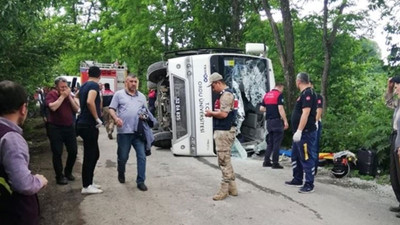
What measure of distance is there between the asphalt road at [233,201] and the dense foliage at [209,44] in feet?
6.55

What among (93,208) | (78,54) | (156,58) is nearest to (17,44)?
(93,208)

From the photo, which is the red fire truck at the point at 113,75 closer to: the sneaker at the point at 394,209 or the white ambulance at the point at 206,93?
the white ambulance at the point at 206,93

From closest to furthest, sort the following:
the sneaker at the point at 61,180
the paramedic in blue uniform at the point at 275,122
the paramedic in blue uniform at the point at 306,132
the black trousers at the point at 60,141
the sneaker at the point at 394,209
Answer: the sneaker at the point at 394,209, the paramedic in blue uniform at the point at 306,132, the black trousers at the point at 60,141, the sneaker at the point at 61,180, the paramedic in blue uniform at the point at 275,122

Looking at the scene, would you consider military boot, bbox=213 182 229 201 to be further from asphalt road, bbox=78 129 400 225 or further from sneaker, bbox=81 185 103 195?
sneaker, bbox=81 185 103 195

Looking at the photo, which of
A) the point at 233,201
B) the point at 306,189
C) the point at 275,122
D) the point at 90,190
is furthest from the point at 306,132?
the point at 90,190

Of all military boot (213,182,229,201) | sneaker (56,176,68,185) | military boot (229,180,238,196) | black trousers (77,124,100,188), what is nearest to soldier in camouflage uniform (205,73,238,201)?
military boot (213,182,229,201)

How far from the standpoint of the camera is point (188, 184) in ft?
22.9

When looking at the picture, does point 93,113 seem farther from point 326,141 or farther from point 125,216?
point 326,141

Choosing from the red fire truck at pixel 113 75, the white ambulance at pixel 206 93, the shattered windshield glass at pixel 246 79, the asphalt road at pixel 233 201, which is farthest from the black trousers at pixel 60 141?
the red fire truck at pixel 113 75

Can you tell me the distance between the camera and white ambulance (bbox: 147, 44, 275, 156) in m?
9.72

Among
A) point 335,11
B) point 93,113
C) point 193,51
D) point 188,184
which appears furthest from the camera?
point 335,11

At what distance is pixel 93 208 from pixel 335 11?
10.3m

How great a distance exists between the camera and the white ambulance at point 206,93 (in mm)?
9719

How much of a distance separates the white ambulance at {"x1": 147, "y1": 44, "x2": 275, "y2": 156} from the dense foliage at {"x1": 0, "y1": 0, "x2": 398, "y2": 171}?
2.00 meters
